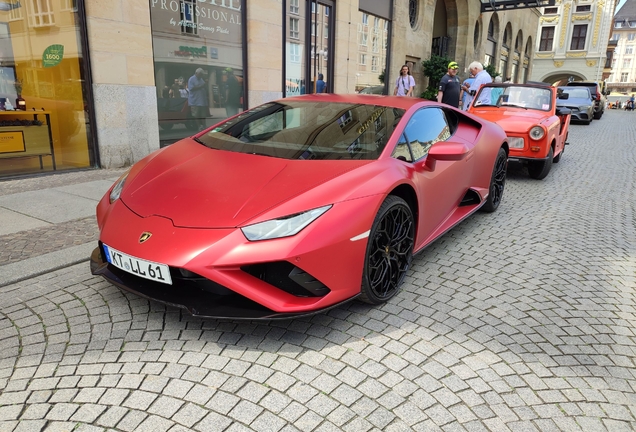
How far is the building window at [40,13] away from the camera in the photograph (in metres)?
6.81

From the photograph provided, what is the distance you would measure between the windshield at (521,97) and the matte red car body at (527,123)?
9 cm

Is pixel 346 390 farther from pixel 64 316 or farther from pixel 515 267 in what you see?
pixel 515 267

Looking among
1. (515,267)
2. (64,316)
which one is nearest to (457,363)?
(515,267)

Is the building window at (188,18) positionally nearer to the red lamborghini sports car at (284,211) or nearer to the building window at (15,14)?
the building window at (15,14)

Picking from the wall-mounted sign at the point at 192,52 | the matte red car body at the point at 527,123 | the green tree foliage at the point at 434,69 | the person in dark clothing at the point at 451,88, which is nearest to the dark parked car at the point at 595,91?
the green tree foliage at the point at 434,69

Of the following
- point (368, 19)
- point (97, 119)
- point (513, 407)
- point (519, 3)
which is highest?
point (519, 3)

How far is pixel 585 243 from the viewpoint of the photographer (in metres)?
4.58

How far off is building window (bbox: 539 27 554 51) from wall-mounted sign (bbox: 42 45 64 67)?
72.5m

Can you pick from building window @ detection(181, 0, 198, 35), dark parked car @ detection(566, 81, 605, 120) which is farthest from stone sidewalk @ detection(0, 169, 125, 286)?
dark parked car @ detection(566, 81, 605, 120)

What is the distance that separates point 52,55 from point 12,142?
1.42 meters

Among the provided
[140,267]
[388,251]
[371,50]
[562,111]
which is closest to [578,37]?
[371,50]

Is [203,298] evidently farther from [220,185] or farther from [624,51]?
[624,51]

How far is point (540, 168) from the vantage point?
7543mm

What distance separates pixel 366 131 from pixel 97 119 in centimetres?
539
